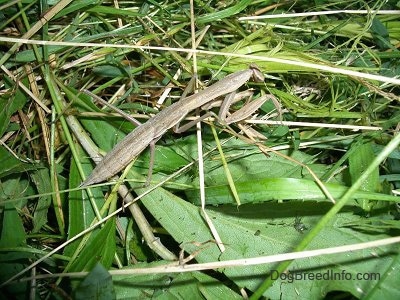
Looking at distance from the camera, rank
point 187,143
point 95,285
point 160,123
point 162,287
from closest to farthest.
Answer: point 95,285, point 162,287, point 160,123, point 187,143

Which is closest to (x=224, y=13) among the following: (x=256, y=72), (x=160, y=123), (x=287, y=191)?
(x=256, y=72)

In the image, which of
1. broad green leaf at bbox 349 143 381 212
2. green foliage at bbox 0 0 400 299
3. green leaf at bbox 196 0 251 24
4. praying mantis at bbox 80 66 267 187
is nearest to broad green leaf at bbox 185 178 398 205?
green foliage at bbox 0 0 400 299

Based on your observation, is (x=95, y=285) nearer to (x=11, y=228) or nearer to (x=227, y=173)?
(x=11, y=228)

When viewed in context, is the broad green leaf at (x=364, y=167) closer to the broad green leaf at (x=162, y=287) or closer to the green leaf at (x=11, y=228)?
the broad green leaf at (x=162, y=287)

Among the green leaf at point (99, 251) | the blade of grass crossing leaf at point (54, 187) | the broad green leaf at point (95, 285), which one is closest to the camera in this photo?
the broad green leaf at point (95, 285)

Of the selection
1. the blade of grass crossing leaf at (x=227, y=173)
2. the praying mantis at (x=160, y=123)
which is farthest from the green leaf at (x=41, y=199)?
the blade of grass crossing leaf at (x=227, y=173)

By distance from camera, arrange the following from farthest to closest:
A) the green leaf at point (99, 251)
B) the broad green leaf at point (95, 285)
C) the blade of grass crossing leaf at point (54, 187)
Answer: the blade of grass crossing leaf at point (54, 187), the green leaf at point (99, 251), the broad green leaf at point (95, 285)

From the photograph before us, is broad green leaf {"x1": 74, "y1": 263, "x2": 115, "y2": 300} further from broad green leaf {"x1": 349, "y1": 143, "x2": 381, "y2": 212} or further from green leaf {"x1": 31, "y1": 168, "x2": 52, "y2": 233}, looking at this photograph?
broad green leaf {"x1": 349, "y1": 143, "x2": 381, "y2": 212}
